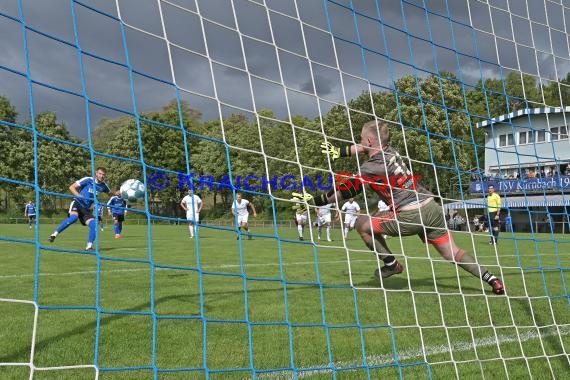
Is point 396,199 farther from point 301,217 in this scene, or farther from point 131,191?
point 131,191

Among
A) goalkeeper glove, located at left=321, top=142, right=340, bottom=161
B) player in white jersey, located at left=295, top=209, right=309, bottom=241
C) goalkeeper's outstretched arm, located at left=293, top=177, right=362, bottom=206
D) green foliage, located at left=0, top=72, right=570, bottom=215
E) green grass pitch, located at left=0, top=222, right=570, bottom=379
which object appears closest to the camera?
green grass pitch, located at left=0, top=222, right=570, bottom=379

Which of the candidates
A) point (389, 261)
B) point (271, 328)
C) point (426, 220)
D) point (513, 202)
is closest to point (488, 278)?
point (426, 220)

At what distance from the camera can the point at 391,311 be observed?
4906mm

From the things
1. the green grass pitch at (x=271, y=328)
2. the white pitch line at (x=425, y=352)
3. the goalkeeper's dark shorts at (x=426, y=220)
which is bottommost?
the white pitch line at (x=425, y=352)

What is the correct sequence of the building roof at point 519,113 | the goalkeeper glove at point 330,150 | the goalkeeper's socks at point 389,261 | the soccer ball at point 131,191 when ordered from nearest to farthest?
1. the goalkeeper glove at point 330,150
2. the building roof at point 519,113
3. the goalkeeper's socks at point 389,261
4. the soccer ball at point 131,191

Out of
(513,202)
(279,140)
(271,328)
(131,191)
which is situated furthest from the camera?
(513,202)

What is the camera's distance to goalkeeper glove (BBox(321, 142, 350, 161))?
A: 455 cm

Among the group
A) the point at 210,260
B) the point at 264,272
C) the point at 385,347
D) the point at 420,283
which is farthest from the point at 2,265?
the point at 385,347

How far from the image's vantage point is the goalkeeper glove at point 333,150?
179 inches

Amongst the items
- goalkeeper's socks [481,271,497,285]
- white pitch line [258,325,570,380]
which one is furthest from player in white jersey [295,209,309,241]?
goalkeeper's socks [481,271,497,285]

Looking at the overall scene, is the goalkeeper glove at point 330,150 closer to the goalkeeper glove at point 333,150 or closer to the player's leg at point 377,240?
the goalkeeper glove at point 333,150

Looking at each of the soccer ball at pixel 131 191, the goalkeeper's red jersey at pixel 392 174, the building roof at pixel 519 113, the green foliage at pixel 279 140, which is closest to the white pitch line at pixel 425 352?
the green foliage at pixel 279 140

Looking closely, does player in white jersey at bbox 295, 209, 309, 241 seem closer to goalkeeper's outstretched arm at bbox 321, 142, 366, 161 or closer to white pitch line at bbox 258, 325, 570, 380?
goalkeeper's outstretched arm at bbox 321, 142, 366, 161

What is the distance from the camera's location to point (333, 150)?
4828mm
